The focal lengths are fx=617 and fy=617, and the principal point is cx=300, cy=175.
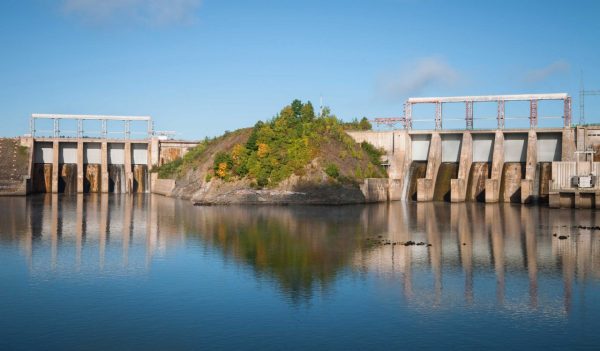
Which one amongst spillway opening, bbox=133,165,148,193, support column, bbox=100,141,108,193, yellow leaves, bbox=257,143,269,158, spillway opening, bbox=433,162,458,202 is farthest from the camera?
spillway opening, bbox=133,165,148,193

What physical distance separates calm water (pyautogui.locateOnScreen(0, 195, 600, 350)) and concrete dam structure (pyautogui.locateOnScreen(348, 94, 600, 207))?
27437 mm

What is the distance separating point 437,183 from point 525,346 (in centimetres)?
7342

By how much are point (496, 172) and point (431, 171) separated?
31.1 feet

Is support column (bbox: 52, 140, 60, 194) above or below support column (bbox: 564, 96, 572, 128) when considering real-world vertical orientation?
below

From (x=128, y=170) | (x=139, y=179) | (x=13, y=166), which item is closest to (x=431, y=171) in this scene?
(x=139, y=179)

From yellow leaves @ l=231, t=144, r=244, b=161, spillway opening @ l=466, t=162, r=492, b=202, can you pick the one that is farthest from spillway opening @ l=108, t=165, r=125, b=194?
spillway opening @ l=466, t=162, r=492, b=202

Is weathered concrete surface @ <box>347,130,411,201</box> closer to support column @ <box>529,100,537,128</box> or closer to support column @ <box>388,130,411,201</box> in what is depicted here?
support column @ <box>388,130,411,201</box>

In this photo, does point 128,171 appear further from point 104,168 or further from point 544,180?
point 544,180

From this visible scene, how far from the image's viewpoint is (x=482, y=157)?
96000mm

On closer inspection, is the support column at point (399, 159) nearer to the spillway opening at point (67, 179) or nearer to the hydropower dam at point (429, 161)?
the hydropower dam at point (429, 161)

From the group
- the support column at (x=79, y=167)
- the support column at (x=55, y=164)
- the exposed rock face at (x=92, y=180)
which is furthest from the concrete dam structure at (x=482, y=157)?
the support column at (x=55, y=164)

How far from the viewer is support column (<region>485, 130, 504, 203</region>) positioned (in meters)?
86.8

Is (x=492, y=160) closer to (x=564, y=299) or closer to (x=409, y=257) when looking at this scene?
(x=409, y=257)

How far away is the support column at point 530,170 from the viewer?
276 feet
